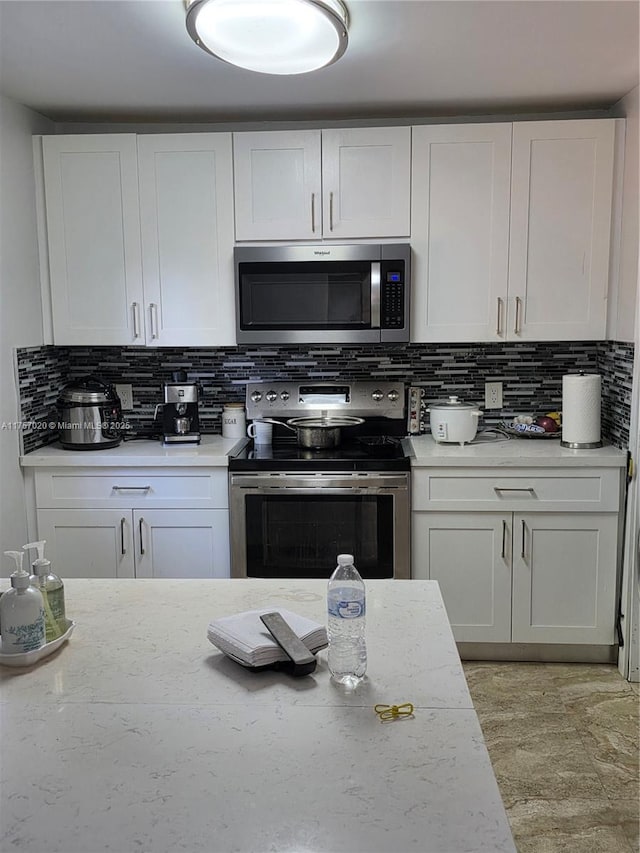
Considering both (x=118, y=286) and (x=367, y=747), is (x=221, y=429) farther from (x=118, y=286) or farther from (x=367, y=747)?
(x=367, y=747)

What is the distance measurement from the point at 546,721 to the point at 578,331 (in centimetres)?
162

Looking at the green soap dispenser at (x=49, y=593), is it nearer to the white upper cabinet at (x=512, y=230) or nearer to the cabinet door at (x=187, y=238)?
the cabinet door at (x=187, y=238)

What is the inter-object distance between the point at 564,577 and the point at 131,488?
1.89m

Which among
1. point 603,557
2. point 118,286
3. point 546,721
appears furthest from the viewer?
point 118,286

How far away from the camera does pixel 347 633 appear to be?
4.58 ft

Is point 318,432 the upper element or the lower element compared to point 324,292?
lower

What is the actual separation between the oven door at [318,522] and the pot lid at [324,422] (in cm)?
30

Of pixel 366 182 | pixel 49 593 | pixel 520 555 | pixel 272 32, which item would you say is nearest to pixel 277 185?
pixel 366 182

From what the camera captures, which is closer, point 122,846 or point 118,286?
point 122,846

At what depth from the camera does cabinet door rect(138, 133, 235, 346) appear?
3.33 metres

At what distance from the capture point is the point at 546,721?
281 cm

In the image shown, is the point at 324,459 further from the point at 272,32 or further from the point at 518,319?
the point at 272,32

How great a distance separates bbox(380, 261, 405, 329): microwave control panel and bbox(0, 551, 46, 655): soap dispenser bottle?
2.18 metres

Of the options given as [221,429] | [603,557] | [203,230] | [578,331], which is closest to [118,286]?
A: [203,230]
